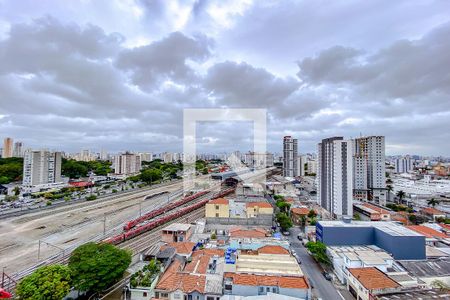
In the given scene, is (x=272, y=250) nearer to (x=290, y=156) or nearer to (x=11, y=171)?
(x=290, y=156)

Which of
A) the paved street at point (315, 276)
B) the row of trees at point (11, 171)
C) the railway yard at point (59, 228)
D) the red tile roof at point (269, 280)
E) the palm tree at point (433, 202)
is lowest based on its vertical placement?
the paved street at point (315, 276)

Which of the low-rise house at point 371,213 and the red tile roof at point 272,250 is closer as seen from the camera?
the red tile roof at point 272,250

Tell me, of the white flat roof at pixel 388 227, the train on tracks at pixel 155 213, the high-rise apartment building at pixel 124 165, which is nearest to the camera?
the white flat roof at pixel 388 227

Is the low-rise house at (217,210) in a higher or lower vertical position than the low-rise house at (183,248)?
higher

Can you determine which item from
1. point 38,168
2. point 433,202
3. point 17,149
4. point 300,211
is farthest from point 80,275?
point 17,149

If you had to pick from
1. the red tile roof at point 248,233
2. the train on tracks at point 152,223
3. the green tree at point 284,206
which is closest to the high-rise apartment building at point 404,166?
the green tree at point 284,206

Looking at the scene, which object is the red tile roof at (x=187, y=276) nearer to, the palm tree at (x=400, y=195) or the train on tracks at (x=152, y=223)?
the train on tracks at (x=152, y=223)
